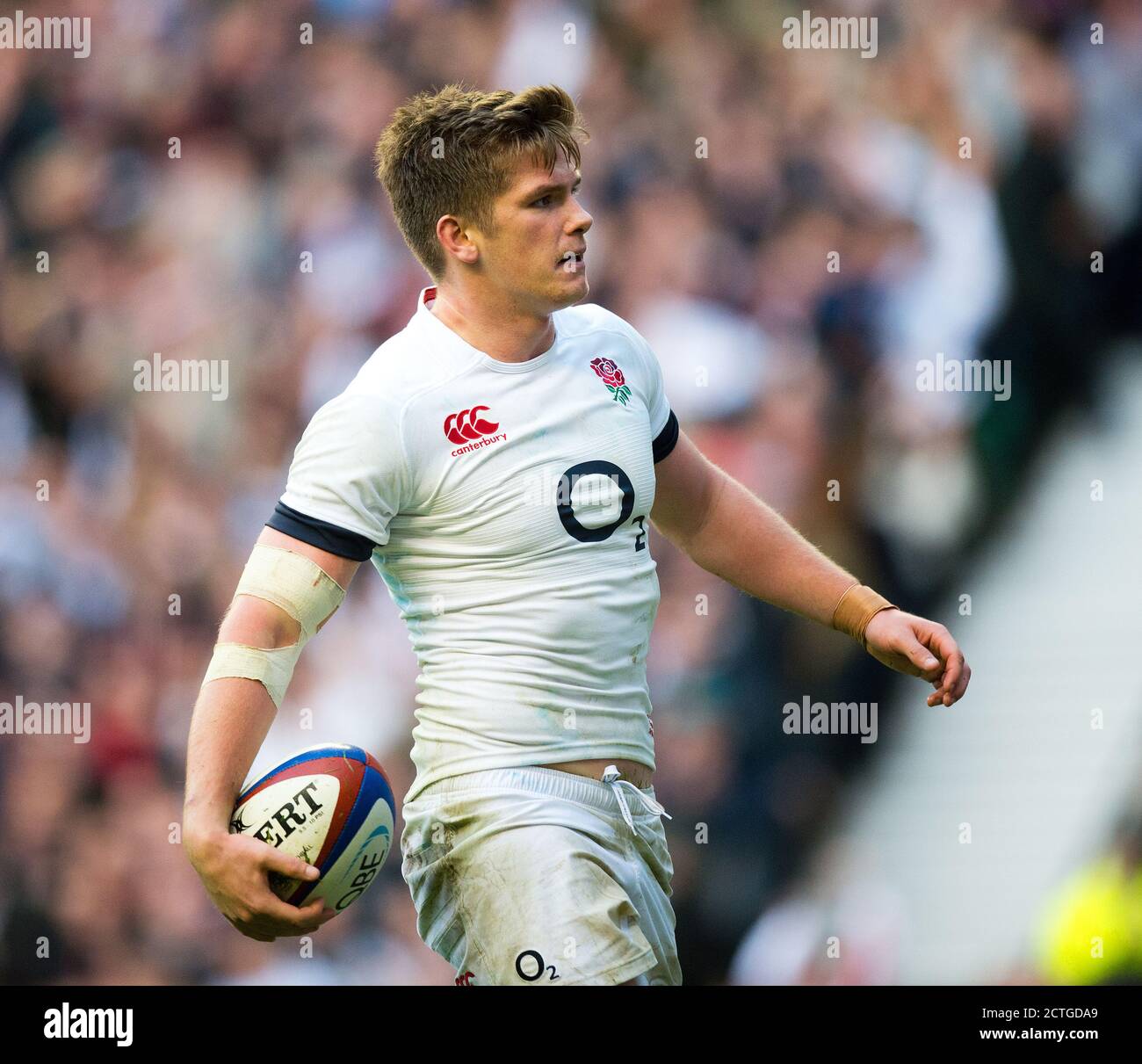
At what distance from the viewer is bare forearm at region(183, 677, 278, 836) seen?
251cm

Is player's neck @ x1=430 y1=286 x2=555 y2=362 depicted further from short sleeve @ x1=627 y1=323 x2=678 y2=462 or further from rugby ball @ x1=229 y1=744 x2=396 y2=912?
rugby ball @ x1=229 y1=744 x2=396 y2=912

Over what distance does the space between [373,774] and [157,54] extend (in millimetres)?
3891

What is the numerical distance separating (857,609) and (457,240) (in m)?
1.13

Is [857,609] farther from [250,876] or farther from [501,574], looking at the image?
[250,876]

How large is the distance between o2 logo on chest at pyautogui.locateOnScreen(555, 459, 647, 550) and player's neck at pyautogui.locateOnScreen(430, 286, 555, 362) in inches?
10.9

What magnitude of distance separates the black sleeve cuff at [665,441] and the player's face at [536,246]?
16.4 inches

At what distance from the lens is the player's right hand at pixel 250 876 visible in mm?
2434

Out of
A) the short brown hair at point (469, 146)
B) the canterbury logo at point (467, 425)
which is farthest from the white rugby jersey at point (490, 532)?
the short brown hair at point (469, 146)

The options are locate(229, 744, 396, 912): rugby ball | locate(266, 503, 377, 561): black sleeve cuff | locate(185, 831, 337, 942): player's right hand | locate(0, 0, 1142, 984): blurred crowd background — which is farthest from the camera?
locate(0, 0, 1142, 984): blurred crowd background

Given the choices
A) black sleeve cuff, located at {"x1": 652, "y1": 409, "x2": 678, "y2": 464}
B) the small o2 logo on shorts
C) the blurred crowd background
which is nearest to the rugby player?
the small o2 logo on shorts

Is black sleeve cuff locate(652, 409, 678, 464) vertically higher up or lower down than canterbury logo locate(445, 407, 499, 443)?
lower down

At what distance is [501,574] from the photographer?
2.89 m

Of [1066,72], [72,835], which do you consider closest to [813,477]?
[1066,72]

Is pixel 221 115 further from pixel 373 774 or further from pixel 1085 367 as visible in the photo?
pixel 373 774
